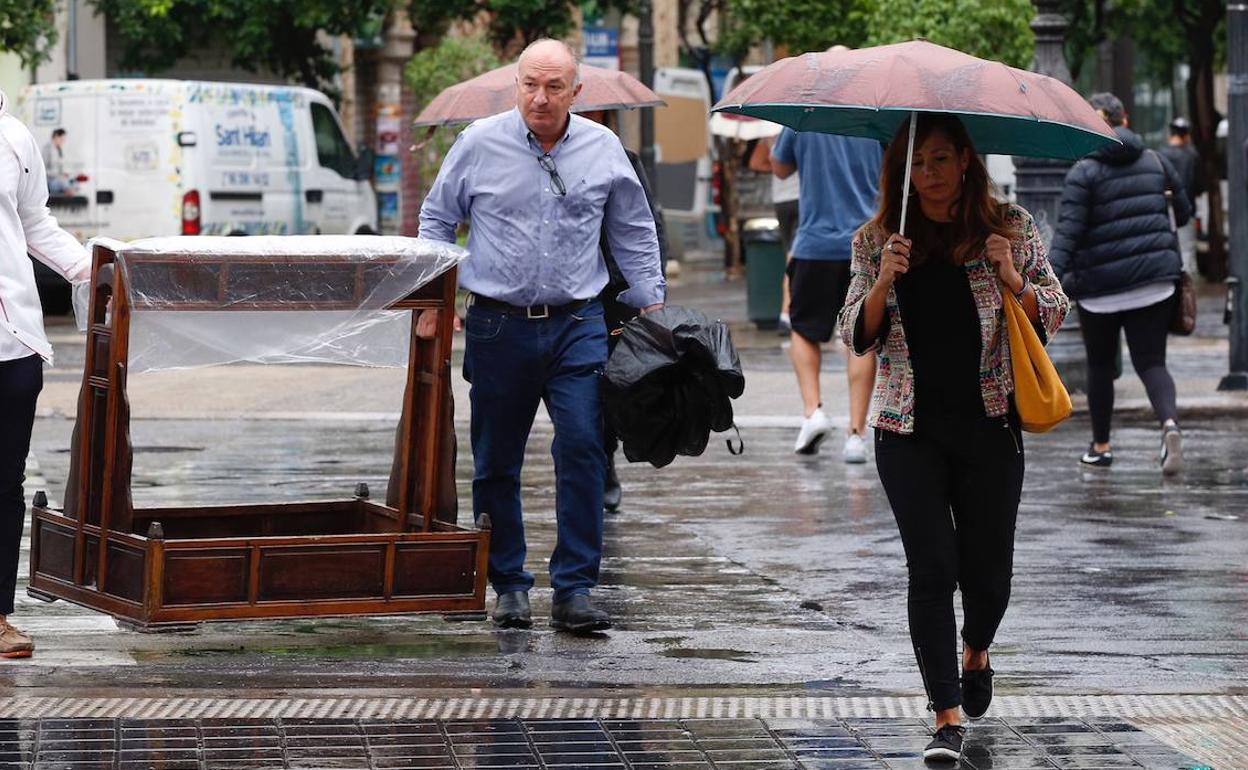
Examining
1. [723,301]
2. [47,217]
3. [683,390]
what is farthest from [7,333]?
[723,301]

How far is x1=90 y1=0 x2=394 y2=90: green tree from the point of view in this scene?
2759 centimetres

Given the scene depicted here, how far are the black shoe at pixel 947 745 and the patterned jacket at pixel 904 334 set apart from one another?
72 cm

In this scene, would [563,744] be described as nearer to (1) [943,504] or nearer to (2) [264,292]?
(1) [943,504]

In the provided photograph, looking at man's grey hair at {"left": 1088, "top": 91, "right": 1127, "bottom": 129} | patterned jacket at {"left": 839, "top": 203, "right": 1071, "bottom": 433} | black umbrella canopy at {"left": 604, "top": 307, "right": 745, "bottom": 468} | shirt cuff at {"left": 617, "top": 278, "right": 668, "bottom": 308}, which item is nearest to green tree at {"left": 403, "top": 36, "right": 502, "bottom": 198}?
man's grey hair at {"left": 1088, "top": 91, "right": 1127, "bottom": 129}

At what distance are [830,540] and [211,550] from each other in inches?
124

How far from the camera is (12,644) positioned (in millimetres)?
6891

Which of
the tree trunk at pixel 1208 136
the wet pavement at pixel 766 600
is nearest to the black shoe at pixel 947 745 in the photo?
the wet pavement at pixel 766 600

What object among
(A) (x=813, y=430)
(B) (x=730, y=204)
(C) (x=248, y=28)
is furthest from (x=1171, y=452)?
(B) (x=730, y=204)

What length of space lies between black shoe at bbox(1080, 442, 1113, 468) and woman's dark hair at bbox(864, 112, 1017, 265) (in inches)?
234

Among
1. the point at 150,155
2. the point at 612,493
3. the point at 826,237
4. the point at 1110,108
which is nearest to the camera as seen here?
the point at 612,493

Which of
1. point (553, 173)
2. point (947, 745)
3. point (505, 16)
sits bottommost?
point (947, 745)

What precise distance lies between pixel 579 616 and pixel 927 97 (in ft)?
7.49

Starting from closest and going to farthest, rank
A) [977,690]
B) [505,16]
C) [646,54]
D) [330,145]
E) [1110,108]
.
→ 1. [977,690]
2. [1110,108]
3. [330,145]
4. [646,54]
5. [505,16]

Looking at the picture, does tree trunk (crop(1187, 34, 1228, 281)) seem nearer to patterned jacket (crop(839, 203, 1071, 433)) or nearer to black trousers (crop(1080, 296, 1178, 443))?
black trousers (crop(1080, 296, 1178, 443))
